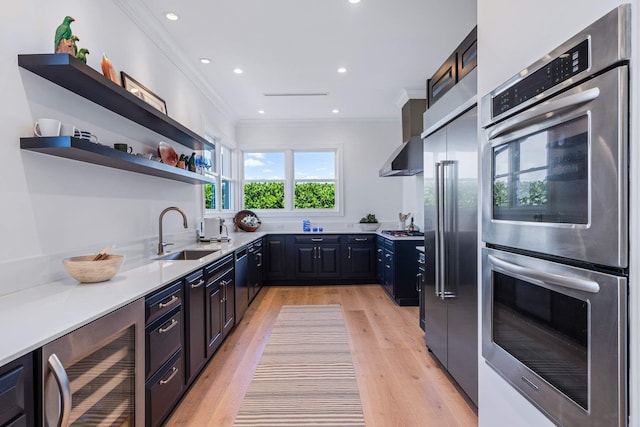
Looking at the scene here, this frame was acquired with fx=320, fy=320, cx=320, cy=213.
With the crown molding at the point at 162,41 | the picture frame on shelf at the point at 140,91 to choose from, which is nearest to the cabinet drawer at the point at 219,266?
the picture frame on shelf at the point at 140,91

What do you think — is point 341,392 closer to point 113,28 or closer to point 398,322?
point 398,322

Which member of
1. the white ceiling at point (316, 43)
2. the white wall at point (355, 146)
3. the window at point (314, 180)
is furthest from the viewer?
the window at point (314, 180)

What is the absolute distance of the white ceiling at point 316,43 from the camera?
8.93 ft

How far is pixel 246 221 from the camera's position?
5.77 m

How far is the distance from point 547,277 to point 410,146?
3281mm

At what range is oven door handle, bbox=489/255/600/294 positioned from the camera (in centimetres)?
91

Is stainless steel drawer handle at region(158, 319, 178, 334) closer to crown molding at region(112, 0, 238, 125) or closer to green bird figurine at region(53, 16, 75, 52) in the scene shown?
green bird figurine at region(53, 16, 75, 52)

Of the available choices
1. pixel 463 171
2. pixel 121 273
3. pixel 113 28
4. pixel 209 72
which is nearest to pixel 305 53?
pixel 209 72

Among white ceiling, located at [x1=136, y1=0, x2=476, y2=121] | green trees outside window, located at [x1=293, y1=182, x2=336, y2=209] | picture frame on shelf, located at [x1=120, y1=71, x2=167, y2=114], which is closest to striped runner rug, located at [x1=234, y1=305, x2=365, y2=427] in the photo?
picture frame on shelf, located at [x1=120, y1=71, x2=167, y2=114]

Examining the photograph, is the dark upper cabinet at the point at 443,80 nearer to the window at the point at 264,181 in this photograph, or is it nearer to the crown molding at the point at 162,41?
the crown molding at the point at 162,41

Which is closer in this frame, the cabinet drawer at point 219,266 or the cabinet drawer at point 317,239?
the cabinet drawer at point 219,266

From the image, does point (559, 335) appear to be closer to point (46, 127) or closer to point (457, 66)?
point (457, 66)

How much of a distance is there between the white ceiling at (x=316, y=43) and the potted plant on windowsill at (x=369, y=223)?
2.11 meters

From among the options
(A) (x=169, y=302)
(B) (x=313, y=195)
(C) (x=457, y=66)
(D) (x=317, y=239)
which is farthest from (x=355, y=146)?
(A) (x=169, y=302)
